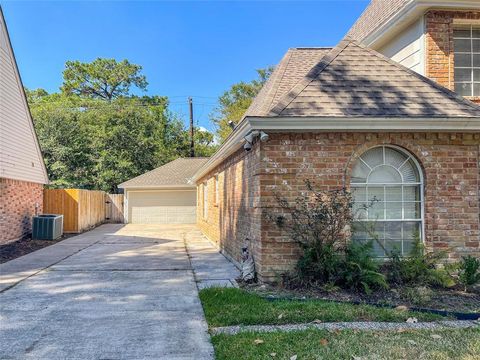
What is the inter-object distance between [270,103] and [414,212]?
317cm

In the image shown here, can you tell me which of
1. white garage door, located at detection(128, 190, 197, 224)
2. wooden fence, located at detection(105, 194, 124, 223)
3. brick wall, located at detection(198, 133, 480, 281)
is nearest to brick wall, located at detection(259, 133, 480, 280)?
brick wall, located at detection(198, 133, 480, 281)

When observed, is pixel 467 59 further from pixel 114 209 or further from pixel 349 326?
pixel 114 209

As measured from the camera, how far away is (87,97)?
37.7m

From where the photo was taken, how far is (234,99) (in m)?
34.5

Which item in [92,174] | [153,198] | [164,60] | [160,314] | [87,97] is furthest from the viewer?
[87,97]

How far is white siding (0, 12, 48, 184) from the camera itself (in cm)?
1279

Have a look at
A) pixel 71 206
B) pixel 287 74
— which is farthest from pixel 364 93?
pixel 71 206

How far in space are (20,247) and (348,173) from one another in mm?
10530

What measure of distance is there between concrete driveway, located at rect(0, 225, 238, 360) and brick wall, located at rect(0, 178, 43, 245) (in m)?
3.16

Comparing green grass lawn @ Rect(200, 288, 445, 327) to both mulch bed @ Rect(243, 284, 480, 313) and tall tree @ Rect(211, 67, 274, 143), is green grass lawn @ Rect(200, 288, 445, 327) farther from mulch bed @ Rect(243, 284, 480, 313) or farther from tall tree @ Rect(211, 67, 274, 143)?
tall tree @ Rect(211, 67, 274, 143)

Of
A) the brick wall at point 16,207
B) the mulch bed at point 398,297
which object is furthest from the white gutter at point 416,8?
the brick wall at point 16,207

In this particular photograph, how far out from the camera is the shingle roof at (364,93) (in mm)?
6359

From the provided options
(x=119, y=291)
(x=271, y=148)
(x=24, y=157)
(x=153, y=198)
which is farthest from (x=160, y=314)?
(x=153, y=198)

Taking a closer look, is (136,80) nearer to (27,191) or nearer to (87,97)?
(87,97)
